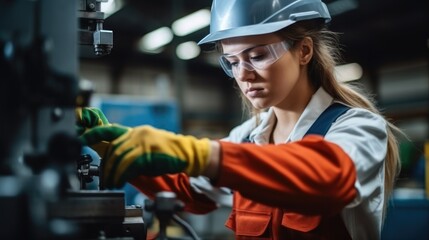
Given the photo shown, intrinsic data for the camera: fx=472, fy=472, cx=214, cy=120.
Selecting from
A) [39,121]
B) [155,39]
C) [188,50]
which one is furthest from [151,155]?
[188,50]

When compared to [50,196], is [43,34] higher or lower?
higher

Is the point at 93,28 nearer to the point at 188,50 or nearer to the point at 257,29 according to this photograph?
the point at 257,29

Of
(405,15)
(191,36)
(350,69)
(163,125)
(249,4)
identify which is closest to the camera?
(249,4)

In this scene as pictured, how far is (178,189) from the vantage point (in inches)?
59.4

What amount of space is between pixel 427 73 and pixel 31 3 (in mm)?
10240

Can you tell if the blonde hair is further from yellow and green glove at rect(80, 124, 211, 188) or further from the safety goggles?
yellow and green glove at rect(80, 124, 211, 188)

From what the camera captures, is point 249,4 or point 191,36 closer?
point 249,4

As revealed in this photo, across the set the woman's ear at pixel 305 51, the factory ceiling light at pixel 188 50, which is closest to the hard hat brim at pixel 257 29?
the woman's ear at pixel 305 51

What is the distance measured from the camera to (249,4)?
1.27m

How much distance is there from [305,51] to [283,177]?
1.98ft

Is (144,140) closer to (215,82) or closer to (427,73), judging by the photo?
(427,73)

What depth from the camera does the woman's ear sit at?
53.4 inches

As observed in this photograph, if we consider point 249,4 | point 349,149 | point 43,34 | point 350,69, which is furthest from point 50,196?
point 350,69

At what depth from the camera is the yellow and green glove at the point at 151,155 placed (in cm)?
84
